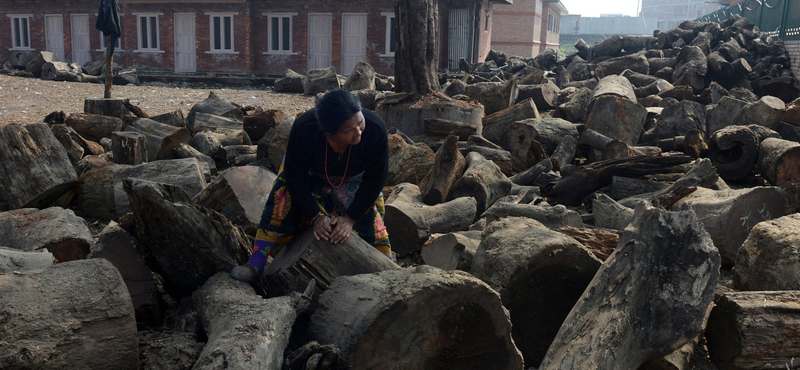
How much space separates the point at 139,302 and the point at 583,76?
15587mm

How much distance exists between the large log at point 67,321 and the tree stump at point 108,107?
5.99 m

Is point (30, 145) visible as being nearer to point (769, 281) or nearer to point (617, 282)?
point (617, 282)

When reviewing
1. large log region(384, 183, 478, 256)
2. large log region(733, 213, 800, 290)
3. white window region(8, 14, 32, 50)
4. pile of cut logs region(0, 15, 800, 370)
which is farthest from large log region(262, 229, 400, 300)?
white window region(8, 14, 32, 50)

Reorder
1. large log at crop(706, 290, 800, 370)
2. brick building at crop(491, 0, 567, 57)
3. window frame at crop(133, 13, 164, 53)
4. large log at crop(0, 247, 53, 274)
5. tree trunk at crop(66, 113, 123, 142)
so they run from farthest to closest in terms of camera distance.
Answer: brick building at crop(491, 0, 567, 57) → window frame at crop(133, 13, 164, 53) → tree trunk at crop(66, 113, 123, 142) → large log at crop(0, 247, 53, 274) → large log at crop(706, 290, 800, 370)

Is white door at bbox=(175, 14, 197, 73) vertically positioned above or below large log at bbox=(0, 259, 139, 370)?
above

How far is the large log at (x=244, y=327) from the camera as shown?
2326mm

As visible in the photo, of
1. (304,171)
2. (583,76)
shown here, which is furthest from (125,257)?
(583,76)

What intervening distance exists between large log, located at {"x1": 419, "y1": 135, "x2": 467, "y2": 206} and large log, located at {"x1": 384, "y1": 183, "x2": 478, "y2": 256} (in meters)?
0.14

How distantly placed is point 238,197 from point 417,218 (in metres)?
1.28

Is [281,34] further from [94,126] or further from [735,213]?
[735,213]

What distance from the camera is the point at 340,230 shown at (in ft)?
10.5

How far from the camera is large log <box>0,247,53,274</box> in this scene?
10.0 ft

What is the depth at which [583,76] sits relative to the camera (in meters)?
17.2

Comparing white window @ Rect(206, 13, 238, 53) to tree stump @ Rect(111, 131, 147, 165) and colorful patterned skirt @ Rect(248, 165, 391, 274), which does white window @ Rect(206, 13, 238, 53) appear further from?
colorful patterned skirt @ Rect(248, 165, 391, 274)
